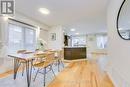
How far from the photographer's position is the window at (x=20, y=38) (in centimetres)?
447

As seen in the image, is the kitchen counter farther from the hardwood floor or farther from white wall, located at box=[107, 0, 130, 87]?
white wall, located at box=[107, 0, 130, 87]

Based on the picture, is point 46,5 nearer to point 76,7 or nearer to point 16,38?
point 76,7

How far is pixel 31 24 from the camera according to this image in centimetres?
547

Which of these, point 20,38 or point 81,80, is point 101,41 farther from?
point 81,80

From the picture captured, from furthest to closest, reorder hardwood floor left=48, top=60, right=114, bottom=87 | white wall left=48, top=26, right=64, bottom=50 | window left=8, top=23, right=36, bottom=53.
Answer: white wall left=48, top=26, right=64, bottom=50 < window left=8, top=23, right=36, bottom=53 < hardwood floor left=48, top=60, right=114, bottom=87

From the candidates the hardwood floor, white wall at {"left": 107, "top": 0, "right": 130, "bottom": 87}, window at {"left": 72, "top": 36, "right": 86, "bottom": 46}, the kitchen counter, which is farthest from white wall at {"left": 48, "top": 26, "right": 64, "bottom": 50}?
window at {"left": 72, "top": 36, "right": 86, "bottom": 46}

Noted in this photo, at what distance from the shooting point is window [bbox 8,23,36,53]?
4.47 m

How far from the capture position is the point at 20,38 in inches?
201

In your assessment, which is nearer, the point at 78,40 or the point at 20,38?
the point at 20,38

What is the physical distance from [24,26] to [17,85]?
3094mm

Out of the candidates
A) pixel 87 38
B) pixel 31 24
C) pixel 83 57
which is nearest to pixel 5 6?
pixel 31 24

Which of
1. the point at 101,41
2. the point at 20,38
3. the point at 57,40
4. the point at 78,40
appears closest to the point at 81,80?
the point at 20,38

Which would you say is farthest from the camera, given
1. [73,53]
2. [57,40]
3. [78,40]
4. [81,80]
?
[78,40]

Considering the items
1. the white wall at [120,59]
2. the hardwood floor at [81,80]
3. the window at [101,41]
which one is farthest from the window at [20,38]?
the window at [101,41]
